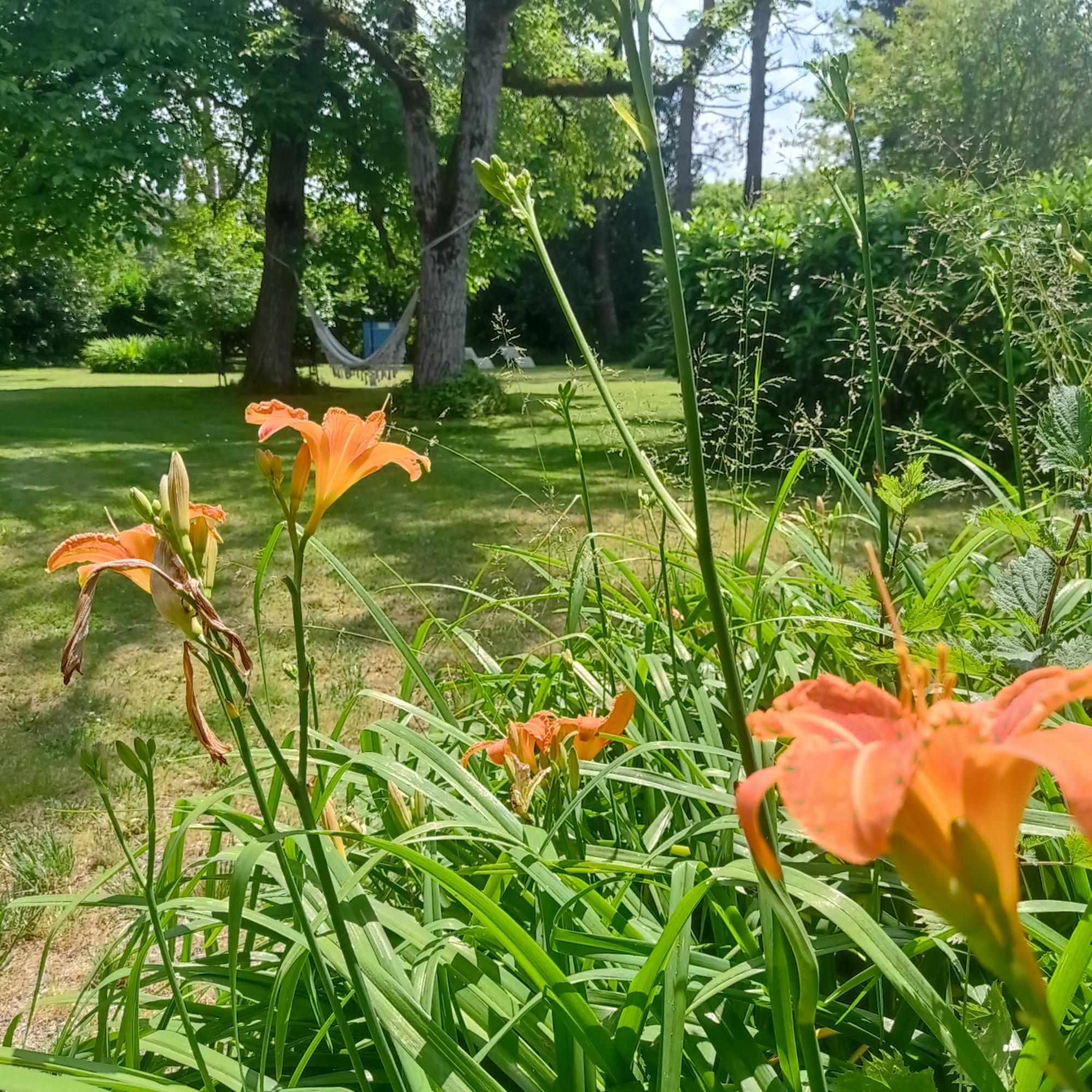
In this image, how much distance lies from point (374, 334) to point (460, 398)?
8.49 metres

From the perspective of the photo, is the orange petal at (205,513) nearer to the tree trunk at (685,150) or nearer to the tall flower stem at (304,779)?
the tall flower stem at (304,779)

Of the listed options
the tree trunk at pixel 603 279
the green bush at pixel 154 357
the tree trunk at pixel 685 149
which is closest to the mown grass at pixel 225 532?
the green bush at pixel 154 357

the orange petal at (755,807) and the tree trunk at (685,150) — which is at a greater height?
the tree trunk at (685,150)

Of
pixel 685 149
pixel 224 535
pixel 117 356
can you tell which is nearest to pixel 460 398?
pixel 224 535

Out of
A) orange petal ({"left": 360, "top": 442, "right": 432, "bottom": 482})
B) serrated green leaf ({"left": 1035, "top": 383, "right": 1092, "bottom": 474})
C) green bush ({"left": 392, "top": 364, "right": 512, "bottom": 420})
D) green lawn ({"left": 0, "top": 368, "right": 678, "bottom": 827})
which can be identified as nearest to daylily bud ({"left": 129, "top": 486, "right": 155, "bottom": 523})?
orange petal ({"left": 360, "top": 442, "right": 432, "bottom": 482})

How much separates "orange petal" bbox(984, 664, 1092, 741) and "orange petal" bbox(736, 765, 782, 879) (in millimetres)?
90

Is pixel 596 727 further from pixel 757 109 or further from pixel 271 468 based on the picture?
pixel 757 109

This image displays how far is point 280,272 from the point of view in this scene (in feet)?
36.3

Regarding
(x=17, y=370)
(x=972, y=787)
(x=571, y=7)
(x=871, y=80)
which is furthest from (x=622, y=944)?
(x=17, y=370)

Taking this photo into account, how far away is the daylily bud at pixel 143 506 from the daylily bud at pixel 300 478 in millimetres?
95

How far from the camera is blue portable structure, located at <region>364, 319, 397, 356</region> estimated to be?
16.5 meters

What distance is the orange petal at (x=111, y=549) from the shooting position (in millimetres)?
699

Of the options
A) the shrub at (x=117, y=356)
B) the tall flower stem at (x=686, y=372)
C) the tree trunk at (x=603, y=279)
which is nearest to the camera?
the tall flower stem at (x=686, y=372)

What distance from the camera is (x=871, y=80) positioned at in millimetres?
13891
